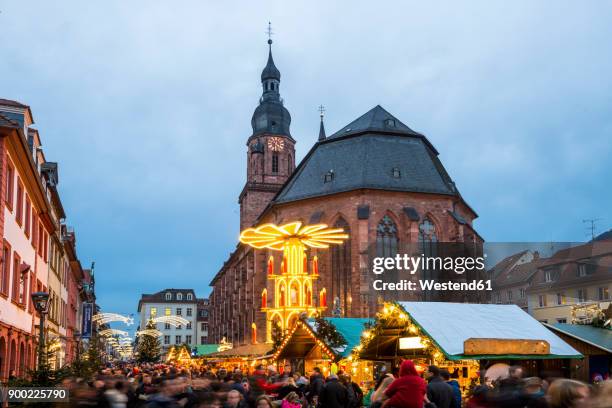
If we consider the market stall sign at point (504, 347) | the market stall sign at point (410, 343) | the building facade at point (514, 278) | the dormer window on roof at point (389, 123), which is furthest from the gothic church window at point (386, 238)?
the market stall sign at point (504, 347)

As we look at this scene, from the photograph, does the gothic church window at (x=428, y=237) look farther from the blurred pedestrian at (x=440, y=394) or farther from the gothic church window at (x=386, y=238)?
the blurred pedestrian at (x=440, y=394)

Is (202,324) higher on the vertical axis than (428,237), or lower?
lower

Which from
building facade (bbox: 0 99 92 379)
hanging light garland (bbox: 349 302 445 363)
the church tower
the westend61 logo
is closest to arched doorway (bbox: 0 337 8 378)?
building facade (bbox: 0 99 92 379)

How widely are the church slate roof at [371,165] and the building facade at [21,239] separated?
21239 millimetres

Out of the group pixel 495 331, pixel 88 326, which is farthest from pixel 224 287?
pixel 495 331

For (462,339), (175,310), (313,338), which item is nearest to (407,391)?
(462,339)

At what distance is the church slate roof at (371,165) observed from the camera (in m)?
49.1

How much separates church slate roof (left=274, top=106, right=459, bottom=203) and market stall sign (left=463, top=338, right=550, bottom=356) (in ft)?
103

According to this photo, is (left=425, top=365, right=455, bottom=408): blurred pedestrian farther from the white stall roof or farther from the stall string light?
the stall string light

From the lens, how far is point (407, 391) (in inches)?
354

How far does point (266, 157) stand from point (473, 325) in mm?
64198

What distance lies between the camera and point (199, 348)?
246 ft

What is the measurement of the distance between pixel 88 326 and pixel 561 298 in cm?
3673

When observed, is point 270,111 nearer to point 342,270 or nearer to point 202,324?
point 342,270
